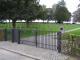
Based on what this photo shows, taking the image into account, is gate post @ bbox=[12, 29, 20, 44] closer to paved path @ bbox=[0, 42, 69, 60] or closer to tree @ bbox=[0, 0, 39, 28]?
paved path @ bbox=[0, 42, 69, 60]

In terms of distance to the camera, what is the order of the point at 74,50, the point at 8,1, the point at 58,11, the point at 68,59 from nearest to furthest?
the point at 68,59 → the point at 74,50 → the point at 8,1 → the point at 58,11

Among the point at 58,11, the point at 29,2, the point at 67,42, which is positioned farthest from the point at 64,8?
the point at 67,42

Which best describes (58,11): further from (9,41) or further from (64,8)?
(9,41)

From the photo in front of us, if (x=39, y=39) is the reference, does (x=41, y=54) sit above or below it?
below

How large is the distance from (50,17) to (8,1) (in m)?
48.0

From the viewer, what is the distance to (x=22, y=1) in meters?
19.8

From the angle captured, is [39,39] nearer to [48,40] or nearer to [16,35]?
[48,40]

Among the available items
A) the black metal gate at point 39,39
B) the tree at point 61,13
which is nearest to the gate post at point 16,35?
the black metal gate at point 39,39

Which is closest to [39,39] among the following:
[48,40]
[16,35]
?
[48,40]

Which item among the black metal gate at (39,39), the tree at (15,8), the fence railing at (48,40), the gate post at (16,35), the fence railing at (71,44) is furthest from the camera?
the tree at (15,8)

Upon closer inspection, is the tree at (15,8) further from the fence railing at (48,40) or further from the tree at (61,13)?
the tree at (61,13)

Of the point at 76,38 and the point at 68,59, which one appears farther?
the point at 76,38

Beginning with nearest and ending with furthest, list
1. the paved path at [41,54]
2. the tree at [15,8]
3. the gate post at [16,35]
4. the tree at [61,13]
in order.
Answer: the paved path at [41,54] → the gate post at [16,35] → the tree at [15,8] → the tree at [61,13]

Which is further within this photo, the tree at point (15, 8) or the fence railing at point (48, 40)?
the tree at point (15, 8)
